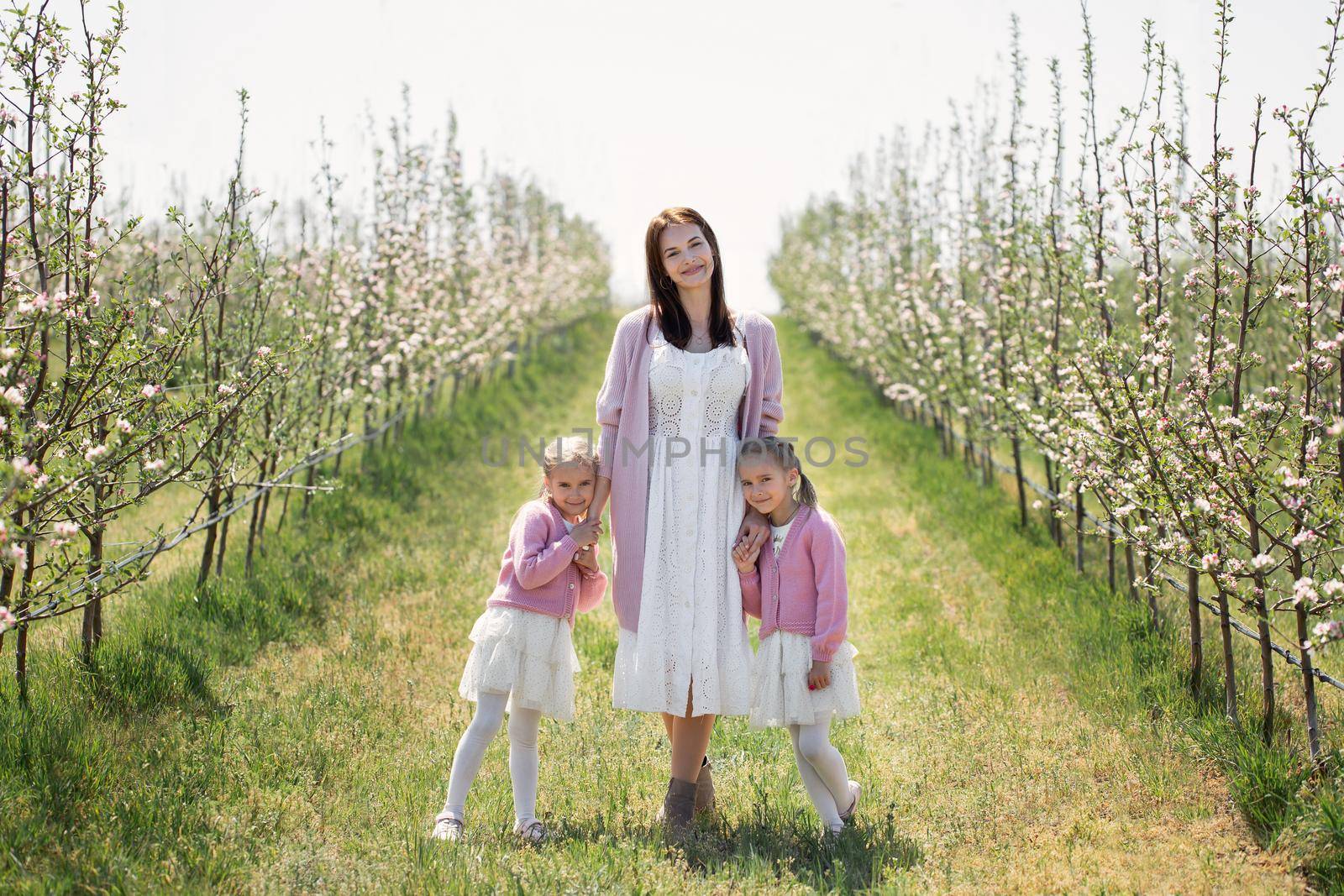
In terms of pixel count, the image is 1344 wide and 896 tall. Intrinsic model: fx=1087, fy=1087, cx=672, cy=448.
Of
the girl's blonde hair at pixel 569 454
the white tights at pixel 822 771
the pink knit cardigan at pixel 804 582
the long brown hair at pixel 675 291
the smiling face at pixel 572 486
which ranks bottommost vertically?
the white tights at pixel 822 771

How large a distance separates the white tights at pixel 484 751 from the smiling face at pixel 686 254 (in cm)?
154

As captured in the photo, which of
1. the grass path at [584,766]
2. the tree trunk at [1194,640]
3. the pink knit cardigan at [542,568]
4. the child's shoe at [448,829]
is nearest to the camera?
the grass path at [584,766]

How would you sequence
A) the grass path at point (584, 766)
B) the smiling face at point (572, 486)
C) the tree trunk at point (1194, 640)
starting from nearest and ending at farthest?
the grass path at point (584, 766), the smiling face at point (572, 486), the tree trunk at point (1194, 640)

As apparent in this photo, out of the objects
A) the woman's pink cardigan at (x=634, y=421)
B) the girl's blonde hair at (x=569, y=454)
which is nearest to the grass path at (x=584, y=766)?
the woman's pink cardigan at (x=634, y=421)

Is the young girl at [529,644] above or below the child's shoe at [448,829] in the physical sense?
above

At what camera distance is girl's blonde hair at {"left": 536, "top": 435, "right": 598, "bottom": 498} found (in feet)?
12.2

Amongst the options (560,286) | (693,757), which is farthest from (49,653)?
(560,286)

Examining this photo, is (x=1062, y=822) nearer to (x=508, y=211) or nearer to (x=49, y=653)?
(x=49, y=653)

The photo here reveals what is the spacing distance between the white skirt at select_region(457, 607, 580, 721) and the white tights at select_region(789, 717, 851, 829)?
0.77 m

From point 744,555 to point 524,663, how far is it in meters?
0.81

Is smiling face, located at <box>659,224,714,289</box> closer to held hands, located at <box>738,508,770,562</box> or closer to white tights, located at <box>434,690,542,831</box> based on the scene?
held hands, located at <box>738,508,770,562</box>

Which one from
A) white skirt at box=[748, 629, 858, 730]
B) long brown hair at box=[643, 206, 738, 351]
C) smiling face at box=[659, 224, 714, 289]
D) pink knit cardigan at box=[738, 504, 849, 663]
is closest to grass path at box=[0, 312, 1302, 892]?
white skirt at box=[748, 629, 858, 730]

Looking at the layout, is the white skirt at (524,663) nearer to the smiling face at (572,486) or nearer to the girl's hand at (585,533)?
the girl's hand at (585,533)

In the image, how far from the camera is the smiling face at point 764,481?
3.58 meters
